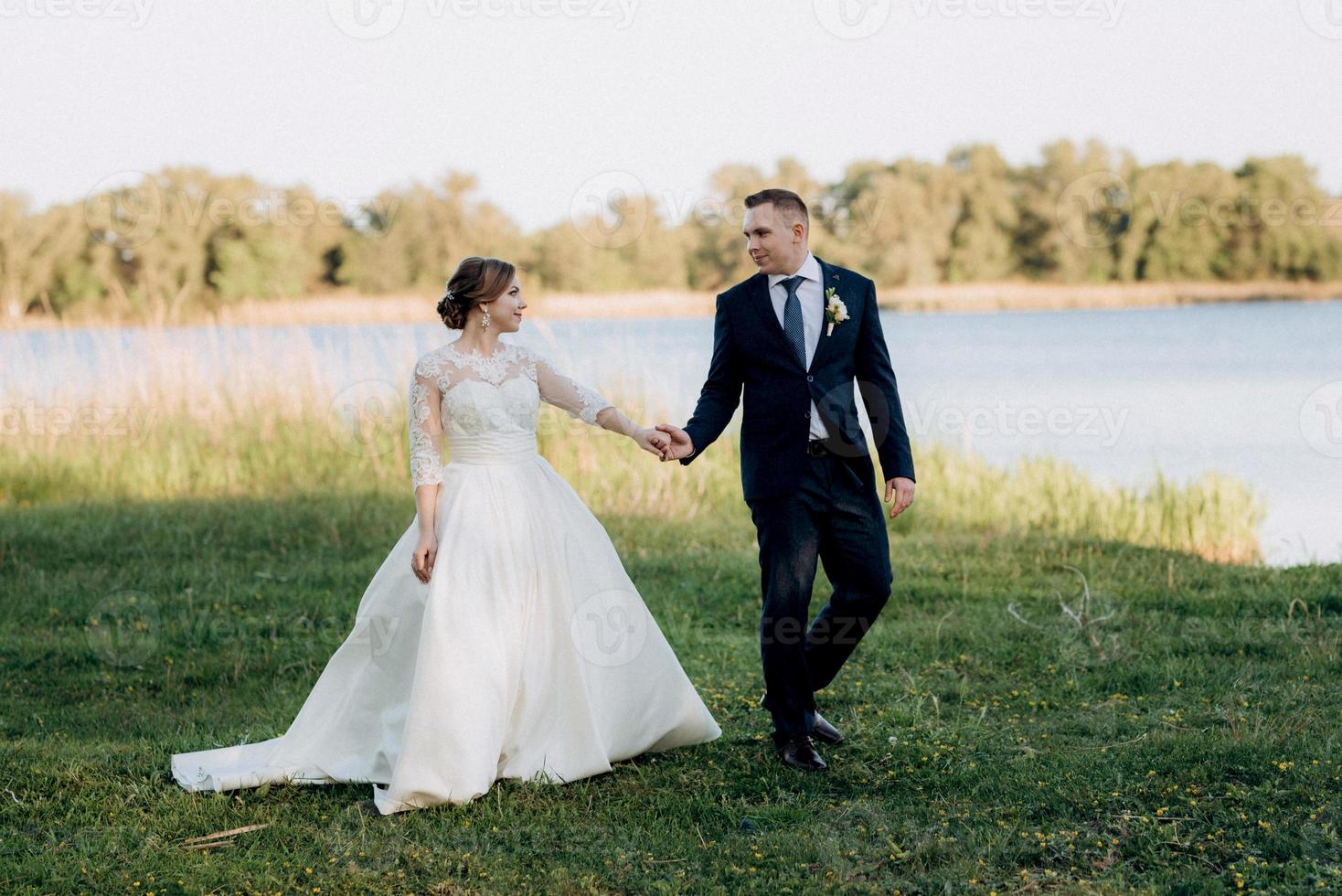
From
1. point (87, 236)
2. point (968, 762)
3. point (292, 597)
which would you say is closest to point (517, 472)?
point (968, 762)

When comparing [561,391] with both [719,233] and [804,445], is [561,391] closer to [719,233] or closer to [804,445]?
[804,445]

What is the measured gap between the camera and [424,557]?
457 centimetres

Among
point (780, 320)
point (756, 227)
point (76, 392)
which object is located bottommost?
point (76, 392)

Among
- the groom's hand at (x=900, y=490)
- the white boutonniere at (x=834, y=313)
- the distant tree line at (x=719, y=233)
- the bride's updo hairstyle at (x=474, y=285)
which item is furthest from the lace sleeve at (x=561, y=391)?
the distant tree line at (x=719, y=233)

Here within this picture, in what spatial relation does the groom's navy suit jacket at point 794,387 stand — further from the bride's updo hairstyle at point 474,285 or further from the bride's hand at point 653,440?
the bride's updo hairstyle at point 474,285

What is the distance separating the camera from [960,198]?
44875 millimetres

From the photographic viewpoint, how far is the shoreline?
3472 cm

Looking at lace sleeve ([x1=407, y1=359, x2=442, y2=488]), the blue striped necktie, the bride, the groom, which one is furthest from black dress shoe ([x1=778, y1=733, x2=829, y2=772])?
lace sleeve ([x1=407, y1=359, x2=442, y2=488])

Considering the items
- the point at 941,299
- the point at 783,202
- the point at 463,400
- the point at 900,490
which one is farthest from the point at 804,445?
the point at 941,299

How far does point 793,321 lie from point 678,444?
0.67m

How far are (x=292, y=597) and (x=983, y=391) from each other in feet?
63.6

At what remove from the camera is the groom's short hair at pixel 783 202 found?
4.71 meters

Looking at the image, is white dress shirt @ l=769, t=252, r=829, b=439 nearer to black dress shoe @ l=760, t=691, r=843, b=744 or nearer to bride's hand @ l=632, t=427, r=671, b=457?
bride's hand @ l=632, t=427, r=671, b=457

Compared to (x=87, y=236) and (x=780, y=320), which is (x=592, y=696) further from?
(x=87, y=236)
